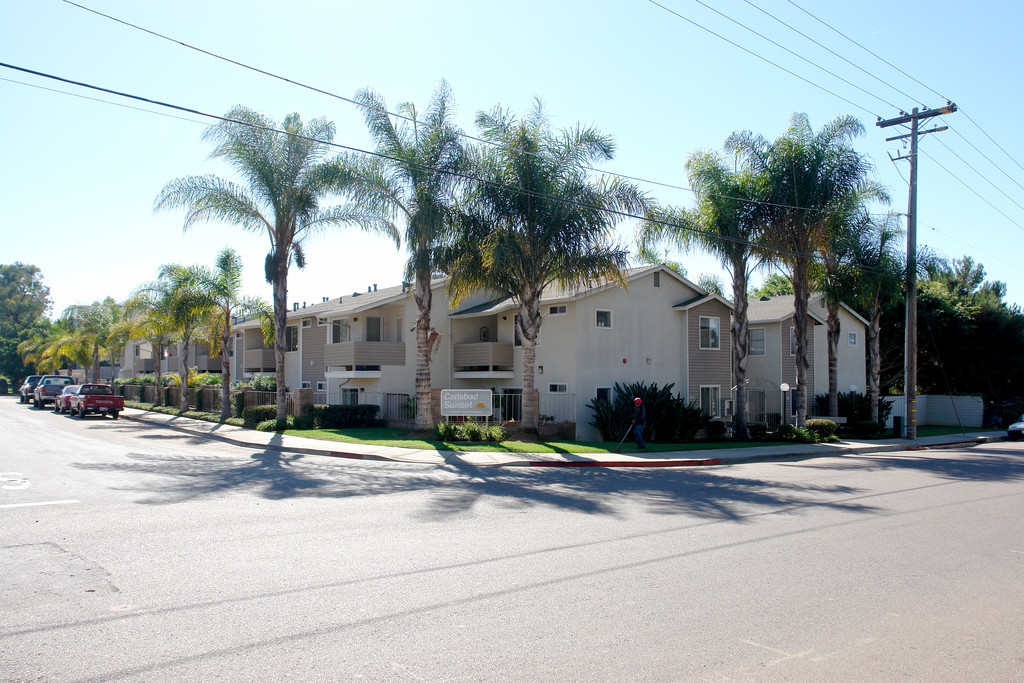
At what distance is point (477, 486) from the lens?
45.7 ft

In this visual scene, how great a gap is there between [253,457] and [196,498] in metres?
7.71

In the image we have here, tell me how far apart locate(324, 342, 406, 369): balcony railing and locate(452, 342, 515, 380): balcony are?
8.76ft

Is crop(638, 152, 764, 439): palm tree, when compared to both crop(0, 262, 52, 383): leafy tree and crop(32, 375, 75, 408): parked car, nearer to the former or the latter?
crop(32, 375, 75, 408): parked car

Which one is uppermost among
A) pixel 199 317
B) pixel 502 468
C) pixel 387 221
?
pixel 387 221

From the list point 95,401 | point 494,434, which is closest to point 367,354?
point 494,434

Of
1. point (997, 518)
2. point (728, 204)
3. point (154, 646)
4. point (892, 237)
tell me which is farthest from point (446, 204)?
point (892, 237)

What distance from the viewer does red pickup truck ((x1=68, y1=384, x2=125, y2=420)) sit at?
35812 mm

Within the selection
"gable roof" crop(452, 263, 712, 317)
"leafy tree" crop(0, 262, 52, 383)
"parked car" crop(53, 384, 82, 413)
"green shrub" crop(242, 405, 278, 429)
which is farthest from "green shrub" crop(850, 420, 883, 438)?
"leafy tree" crop(0, 262, 52, 383)

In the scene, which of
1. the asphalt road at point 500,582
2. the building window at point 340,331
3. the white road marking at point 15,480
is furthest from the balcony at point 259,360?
the asphalt road at point 500,582

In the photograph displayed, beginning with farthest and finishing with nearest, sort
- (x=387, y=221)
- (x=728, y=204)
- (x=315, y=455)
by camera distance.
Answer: (x=728, y=204) < (x=387, y=221) < (x=315, y=455)

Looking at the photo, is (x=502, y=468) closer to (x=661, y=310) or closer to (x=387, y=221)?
(x=387, y=221)

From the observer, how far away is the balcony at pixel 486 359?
30484mm

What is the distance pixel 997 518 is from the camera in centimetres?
1098

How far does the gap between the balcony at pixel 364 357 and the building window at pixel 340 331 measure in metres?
1.66
